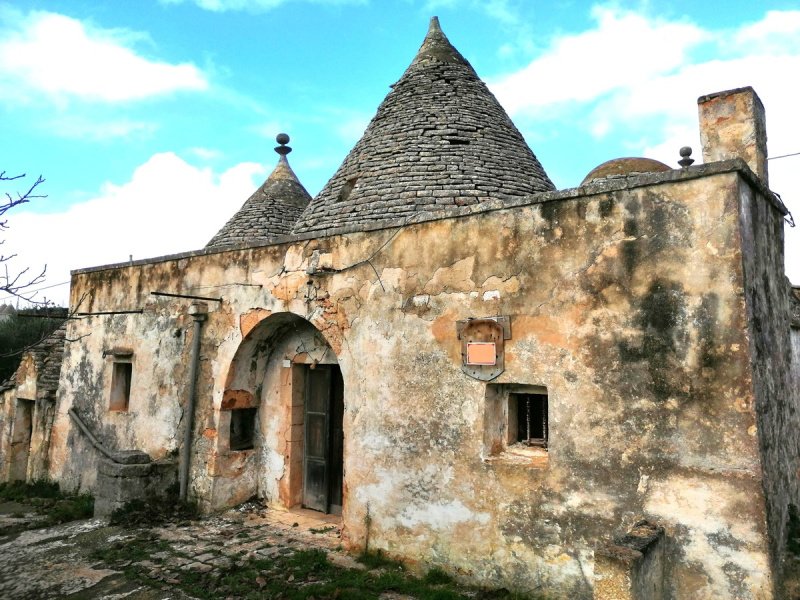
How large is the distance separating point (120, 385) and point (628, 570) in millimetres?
8088

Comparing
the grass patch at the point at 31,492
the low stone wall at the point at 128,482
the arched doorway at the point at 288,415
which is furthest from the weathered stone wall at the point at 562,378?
the grass patch at the point at 31,492

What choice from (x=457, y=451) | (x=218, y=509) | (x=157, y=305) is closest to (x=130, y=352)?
(x=157, y=305)

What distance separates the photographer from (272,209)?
1170cm

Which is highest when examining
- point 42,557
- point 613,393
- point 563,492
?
point 613,393

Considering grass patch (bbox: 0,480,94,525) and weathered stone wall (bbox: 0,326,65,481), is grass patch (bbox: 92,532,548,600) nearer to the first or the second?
grass patch (bbox: 0,480,94,525)

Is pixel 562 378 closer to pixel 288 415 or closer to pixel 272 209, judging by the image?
pixel 288 415

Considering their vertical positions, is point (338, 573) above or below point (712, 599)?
below

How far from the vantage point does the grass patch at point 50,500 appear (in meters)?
7.41

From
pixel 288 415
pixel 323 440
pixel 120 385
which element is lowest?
pixel 323 440

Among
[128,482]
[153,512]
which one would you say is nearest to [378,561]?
[153,512]

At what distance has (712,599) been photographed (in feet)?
12.5

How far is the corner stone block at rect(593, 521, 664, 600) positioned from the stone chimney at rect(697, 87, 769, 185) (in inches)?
142

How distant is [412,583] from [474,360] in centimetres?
202

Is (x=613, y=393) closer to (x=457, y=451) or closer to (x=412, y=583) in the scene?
(x=457, y=451)
